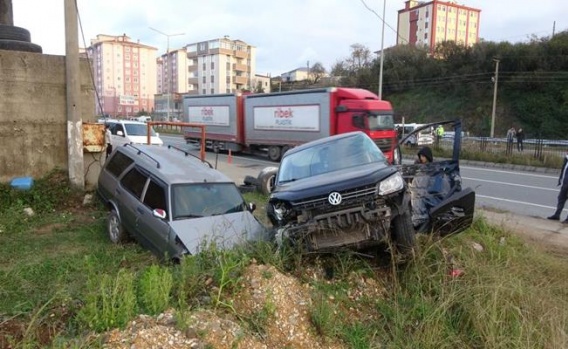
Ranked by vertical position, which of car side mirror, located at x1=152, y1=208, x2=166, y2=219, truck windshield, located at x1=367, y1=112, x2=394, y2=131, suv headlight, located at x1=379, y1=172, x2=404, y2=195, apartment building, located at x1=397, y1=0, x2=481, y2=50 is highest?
apartment building, located at x1=397, y1=0, x2=481, y2=50

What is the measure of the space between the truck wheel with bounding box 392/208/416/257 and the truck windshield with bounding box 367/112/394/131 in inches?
561

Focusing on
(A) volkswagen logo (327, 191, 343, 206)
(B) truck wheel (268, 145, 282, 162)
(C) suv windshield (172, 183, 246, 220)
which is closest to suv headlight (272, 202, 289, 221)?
(A) volkswagen logo (327, 191, 343, 206)

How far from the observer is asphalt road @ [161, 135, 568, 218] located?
37.1 feet

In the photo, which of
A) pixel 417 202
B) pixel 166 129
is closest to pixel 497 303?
pixel 417 202

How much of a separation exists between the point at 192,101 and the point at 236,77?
69.3m

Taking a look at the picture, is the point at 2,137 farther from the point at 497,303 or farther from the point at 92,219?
the point at 497,303

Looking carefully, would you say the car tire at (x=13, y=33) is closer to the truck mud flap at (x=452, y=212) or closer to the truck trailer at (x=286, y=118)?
the truck mud flap at (x=452, y=212)

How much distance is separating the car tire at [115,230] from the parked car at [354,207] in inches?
108

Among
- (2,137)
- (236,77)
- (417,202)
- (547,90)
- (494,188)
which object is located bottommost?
(494,188)

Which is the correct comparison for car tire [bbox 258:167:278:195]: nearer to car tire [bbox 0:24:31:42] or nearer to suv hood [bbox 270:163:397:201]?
suv hood [bbox 270:163:397:201]

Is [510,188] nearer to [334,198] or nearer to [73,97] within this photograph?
[334,198]

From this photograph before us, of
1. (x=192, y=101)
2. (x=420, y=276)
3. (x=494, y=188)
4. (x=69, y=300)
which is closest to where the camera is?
(x=69, y=300)

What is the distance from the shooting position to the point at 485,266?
4.92m

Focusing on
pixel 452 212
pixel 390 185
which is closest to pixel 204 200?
pixel 390 185
